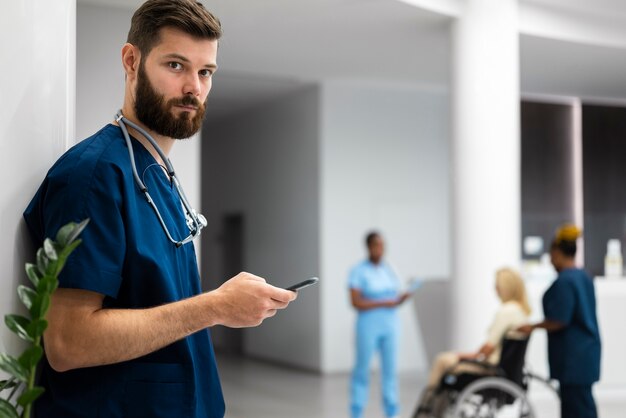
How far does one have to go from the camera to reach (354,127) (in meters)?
10.1

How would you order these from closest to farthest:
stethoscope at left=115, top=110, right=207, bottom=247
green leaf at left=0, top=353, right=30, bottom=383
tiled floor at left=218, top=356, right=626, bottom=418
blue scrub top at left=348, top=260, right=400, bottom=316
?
1. green leaf at left=0, top=353, right=30, bottom=383
2. stethoscope at left=115, top=110, right=207, bottom=247
3. blue scrub top at left=348, top=260, right=400, bottom=316
4. tiled floor at left=218, top=356, right=626, bottom=418

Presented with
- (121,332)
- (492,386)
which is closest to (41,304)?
(121,332)

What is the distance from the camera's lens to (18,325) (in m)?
1.06

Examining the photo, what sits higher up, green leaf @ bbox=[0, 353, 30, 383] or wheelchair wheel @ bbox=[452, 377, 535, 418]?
green leaf @ bbox=[0, 353, 30, 383]

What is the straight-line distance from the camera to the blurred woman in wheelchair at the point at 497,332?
5336 mm

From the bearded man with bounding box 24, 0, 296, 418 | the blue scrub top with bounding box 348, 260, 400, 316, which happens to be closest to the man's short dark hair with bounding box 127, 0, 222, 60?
the bearded man with bounding box 24, 0, 296, 418

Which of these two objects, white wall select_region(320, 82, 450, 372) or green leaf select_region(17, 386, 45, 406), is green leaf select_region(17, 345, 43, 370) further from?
white wall select_region(320, 82, 450, 372)

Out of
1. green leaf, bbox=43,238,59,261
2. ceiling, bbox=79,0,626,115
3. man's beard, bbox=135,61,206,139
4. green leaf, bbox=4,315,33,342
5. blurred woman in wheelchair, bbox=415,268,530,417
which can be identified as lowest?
blurred woman in wheelchair, bbox=415,268,530,417

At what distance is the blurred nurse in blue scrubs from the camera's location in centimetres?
651

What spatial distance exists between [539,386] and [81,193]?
675 centimetres

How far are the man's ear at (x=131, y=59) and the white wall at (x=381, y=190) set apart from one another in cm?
836

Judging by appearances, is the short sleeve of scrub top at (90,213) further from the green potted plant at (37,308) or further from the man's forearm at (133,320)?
the green potted plant at (37,308)

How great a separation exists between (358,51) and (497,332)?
3.92m

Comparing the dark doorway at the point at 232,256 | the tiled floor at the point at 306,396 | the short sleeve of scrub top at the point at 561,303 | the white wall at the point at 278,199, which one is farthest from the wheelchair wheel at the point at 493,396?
the dark doorway at the point at 232,256
